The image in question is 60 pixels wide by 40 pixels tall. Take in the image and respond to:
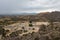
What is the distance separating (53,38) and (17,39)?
4.14 m

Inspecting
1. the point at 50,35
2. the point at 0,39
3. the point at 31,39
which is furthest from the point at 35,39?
the point at 0,39

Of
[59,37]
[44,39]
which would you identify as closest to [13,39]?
[44,39]

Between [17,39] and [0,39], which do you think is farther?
[0,39]

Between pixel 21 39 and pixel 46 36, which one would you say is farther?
pixel 21 39

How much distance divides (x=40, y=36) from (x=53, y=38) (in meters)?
1.33

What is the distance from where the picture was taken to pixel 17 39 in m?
21.1

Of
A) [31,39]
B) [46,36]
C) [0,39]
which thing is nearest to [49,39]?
[46,36]

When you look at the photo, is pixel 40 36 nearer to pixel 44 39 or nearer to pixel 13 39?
pixel 44 39

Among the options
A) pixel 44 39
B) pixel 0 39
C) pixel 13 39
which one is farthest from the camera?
pixel 0 39

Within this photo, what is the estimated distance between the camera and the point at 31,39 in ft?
63.4

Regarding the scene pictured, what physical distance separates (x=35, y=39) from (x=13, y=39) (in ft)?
8.65

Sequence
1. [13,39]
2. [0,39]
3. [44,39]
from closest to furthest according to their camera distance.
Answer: [44,39] → [13,39] → [0,39]

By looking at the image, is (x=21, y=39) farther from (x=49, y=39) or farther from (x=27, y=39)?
(x=49, y=39)

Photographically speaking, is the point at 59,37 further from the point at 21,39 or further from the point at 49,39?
the point at 21,39
